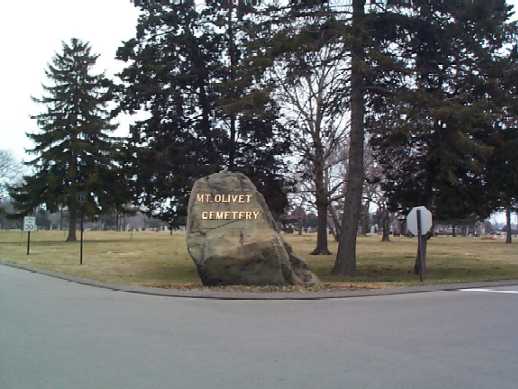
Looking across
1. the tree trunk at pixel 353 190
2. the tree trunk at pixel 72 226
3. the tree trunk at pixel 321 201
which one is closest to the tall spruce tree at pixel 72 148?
the tree trunk at pixel 72 226

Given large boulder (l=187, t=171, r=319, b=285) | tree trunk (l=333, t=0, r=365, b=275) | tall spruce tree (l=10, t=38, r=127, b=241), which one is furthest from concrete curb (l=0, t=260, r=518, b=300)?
tall spruce tree (l=10, t=38, r=127, b=241)

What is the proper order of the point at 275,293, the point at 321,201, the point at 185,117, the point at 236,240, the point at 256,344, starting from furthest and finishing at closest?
the point at 321,201 < the point at 185,117 < the point at 236,240 < the point at 275,293 < the point at 256,344

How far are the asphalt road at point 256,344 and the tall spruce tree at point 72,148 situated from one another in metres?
43.7

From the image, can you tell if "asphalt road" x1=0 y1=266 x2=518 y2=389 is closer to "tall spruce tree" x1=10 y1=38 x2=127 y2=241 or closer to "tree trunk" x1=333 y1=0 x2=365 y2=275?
"tree trunk" x1=333 y1=0 x2=365 y2=275

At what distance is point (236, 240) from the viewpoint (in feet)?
56.1

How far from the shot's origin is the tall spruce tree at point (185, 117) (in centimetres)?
2572

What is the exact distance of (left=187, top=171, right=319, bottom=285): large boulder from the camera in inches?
Answer: 662

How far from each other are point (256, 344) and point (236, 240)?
8846 millimetres

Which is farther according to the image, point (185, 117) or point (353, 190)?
point (185, 117)

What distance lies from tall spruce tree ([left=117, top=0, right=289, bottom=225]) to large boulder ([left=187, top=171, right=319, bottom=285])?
22.9 ft

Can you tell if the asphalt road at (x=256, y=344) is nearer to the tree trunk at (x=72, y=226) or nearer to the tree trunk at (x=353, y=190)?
the tree trunk at (x=353, y=190)

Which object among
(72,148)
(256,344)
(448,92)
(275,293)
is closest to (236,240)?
(275,293)

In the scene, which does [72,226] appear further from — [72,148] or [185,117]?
[185,117]

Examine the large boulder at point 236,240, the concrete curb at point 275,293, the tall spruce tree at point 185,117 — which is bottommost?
the concrete curb at point 275,293
